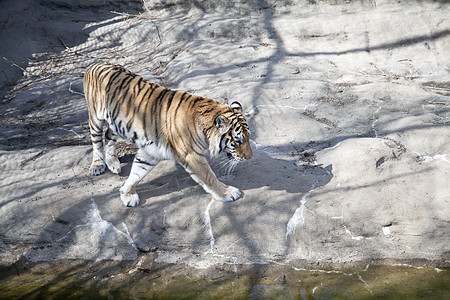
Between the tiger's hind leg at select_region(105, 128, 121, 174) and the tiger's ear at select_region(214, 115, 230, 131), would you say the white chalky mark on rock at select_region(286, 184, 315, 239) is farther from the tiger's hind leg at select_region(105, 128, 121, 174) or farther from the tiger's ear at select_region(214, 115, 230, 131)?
the tiger's hind leg at select_region(105, 128, 121, 174)

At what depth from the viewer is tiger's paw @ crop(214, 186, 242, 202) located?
442 cm

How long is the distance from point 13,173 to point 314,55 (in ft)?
17.5

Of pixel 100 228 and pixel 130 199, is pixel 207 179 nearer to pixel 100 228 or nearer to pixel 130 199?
pixel 130 199

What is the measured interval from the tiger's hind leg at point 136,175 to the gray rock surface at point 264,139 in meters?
0.11

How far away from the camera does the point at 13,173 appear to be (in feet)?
17.3

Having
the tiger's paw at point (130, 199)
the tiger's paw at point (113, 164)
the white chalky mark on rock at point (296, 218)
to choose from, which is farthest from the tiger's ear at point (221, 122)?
the tiger's paw at point (113, 164)

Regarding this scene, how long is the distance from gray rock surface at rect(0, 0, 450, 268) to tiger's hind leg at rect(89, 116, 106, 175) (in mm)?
138

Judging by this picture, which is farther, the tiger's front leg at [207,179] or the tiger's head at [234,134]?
the tiger's front leg at [207,179]

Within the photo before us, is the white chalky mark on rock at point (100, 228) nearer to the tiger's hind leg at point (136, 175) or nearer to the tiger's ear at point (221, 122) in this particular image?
the tiger's hind leg at point (136, 175)

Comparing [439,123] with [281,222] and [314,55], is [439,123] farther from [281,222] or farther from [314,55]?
[314,55]

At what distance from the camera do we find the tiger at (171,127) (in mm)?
4246

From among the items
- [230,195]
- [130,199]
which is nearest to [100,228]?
[130,199]

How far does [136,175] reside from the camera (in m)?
4.49

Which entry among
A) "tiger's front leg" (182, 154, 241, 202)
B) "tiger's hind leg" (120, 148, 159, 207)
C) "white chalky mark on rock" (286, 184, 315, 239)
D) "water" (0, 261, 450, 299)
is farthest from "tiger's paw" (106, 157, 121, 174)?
"white chalky mark on rock" (286, 184, 315, 239)
